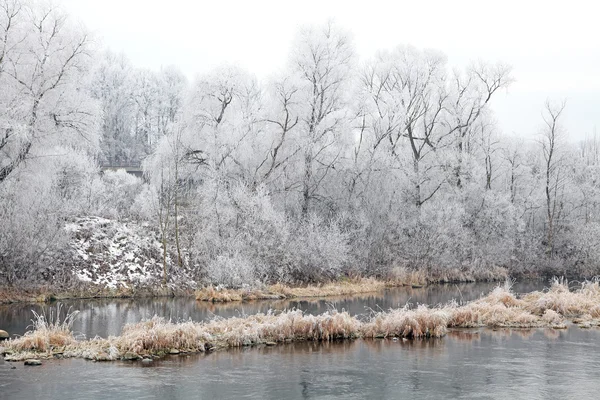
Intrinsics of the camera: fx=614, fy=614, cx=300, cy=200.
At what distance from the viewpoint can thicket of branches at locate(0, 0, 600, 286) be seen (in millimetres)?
32531

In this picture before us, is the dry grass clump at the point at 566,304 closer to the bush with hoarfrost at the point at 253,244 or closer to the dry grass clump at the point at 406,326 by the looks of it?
the dry grass clump at the point at 406,326

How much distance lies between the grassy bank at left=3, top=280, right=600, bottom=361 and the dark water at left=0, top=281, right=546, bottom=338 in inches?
63.6

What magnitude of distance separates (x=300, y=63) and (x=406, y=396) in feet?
112

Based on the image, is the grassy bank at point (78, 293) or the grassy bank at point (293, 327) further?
the grassy bank at point (78, 293)

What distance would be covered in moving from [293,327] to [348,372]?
478cm

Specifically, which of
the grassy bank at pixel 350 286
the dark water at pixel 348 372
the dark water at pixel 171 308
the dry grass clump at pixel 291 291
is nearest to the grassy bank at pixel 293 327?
the dark water at pixel 348 372

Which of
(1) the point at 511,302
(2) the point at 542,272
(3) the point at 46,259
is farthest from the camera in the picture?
(2) the point at 542,272

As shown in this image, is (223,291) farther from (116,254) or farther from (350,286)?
(350,286)

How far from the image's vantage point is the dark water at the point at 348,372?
563 inches

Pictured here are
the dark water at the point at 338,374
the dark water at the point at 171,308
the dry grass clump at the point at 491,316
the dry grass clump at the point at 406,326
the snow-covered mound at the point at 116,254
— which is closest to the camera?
the dark water at the point at 338,374

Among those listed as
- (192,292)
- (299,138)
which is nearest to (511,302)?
(192,292)

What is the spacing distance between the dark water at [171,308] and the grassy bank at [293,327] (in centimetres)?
162

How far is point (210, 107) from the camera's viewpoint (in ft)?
147

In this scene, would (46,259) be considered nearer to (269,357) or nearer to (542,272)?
(269,357)
